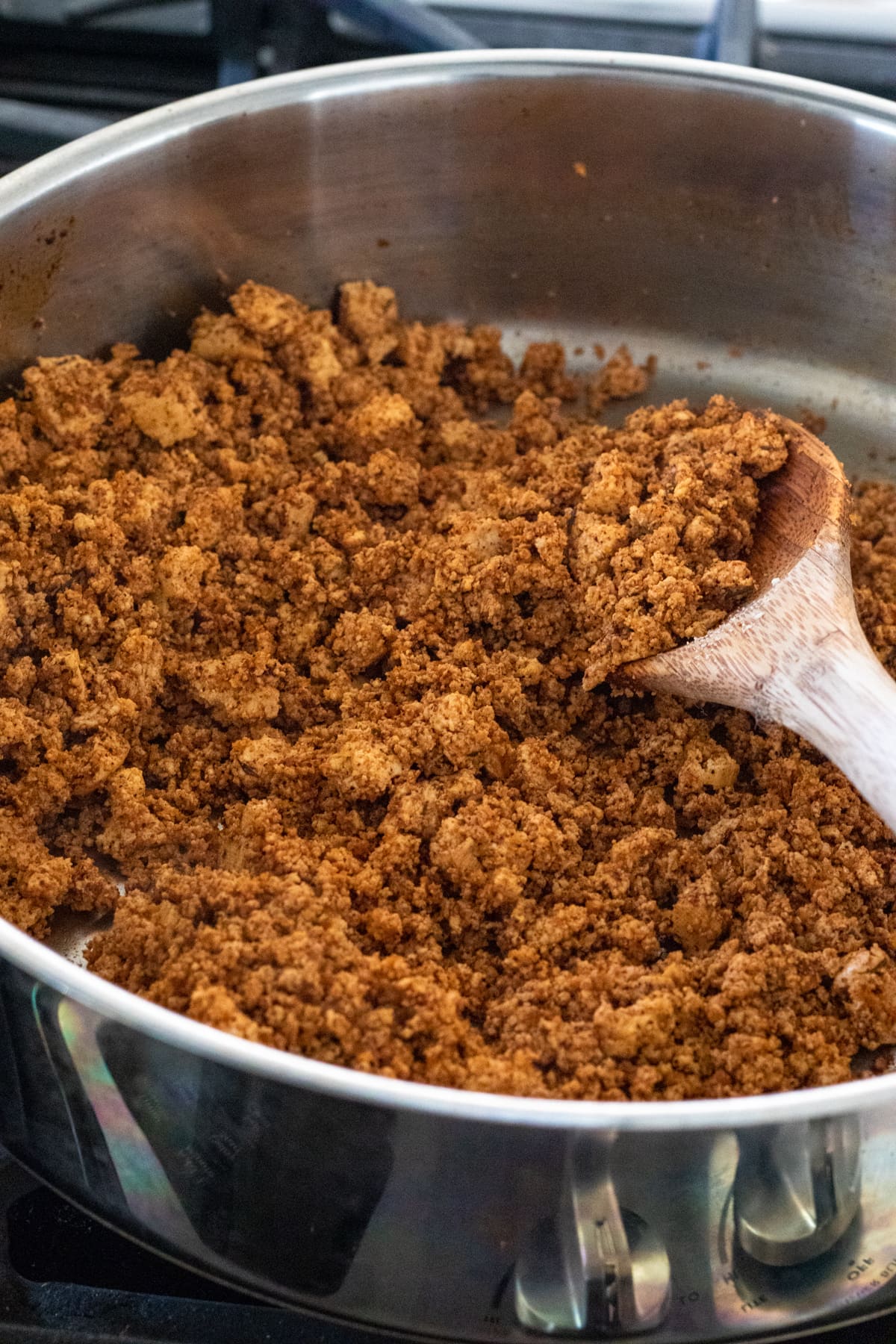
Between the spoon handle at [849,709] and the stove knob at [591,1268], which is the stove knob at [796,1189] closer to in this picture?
the stove knob at [591,1268]

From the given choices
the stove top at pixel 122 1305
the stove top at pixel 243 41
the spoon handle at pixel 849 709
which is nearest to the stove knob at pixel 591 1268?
the stove top at pixel 122 1305

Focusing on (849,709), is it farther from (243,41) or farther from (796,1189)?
(243,41)

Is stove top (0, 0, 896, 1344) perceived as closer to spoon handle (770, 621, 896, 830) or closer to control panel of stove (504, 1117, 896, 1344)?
spoon handle (770, 621, 896, 830)

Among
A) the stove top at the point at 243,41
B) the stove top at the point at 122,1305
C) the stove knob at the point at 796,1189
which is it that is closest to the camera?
the stove knob at the point at 796,1189

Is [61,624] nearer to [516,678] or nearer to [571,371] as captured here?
[516,678]

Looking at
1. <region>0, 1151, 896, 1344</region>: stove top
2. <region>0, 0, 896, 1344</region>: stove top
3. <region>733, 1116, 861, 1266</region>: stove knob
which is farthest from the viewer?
<region>0, 0, 896, 1344</region>: stove top

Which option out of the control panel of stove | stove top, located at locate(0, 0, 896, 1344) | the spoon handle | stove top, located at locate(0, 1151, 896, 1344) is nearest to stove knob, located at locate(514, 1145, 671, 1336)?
the control panel of stove

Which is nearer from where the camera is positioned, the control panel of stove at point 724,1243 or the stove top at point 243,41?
the control panel of stove at point 724,1243
